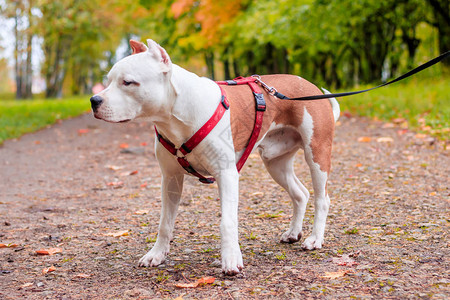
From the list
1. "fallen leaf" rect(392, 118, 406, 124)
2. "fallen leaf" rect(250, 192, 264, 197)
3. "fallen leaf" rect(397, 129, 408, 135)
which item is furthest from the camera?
"fallen leaf" rect(392, 118, 406, 124)

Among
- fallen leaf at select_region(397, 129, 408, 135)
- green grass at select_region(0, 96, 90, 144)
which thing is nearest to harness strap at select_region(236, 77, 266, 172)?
fallen leaf at select_region(397, 129, 408, 135)

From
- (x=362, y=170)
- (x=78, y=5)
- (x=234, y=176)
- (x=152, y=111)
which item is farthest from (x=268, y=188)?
(x=78, y=5)

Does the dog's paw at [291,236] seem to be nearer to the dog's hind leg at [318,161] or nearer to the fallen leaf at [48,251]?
the dog's hind leg at [318,161]

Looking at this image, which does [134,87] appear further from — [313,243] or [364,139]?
[364,139]

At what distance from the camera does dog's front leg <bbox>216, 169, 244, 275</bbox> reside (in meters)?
3.29

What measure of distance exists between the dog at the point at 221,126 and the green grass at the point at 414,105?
4962mm

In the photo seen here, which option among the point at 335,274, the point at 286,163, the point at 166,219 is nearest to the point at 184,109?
the point at 166,219

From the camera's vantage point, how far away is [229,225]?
10.8 ft

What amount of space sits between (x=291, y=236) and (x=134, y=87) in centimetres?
188

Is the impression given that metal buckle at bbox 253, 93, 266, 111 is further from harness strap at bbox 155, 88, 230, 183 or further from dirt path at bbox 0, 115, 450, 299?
dirt path at bbox 0, 115, 450, 299

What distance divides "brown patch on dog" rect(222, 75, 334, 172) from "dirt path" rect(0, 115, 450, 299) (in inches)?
32.5

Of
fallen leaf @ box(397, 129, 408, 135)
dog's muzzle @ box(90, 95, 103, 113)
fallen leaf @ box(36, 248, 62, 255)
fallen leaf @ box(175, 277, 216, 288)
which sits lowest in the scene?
fallen leaf @ box(36, 248, 62, 255)

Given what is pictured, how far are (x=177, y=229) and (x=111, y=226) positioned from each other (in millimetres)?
658

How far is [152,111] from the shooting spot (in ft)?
10.2
